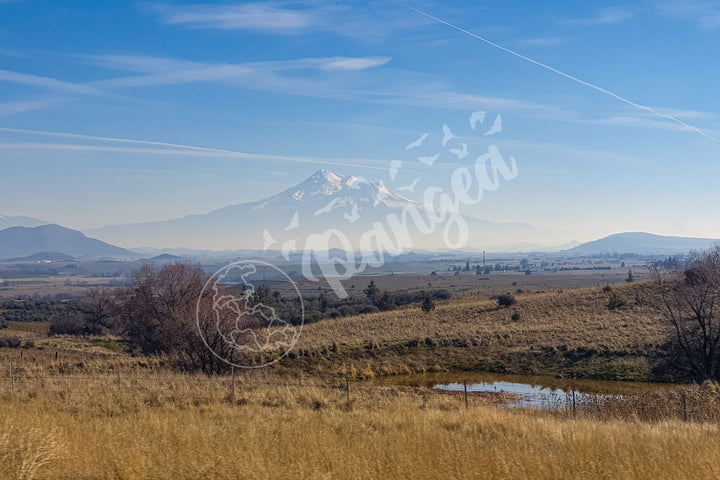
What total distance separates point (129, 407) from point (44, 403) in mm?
2201

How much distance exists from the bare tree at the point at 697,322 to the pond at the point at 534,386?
194 cm

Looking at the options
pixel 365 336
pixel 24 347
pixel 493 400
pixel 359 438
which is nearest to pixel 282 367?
pixel 365 336

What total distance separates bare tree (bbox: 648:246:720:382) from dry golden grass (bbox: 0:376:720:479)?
19.8 m

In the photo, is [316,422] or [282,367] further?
[282,367]

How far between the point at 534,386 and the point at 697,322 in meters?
9.58

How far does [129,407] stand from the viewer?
1560 centimetres

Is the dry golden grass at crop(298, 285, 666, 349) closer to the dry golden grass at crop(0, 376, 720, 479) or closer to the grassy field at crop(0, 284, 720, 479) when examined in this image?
the grassy field at crop(0, 284, 720, 479)

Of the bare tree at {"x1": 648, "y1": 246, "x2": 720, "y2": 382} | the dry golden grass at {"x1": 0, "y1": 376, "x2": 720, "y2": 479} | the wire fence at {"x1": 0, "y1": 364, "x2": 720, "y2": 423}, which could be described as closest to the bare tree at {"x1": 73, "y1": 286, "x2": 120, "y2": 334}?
the wire fence at {"x1": 0, "y1": 364, "x2": 720, "y2": 423}

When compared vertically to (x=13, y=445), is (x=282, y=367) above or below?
below

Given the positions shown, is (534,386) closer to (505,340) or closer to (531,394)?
(531,394)

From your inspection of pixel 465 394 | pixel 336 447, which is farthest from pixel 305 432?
pixel 465 394

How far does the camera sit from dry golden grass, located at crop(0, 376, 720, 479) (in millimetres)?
7582

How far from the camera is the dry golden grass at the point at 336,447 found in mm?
7582

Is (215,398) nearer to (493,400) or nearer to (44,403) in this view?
(44,403)
